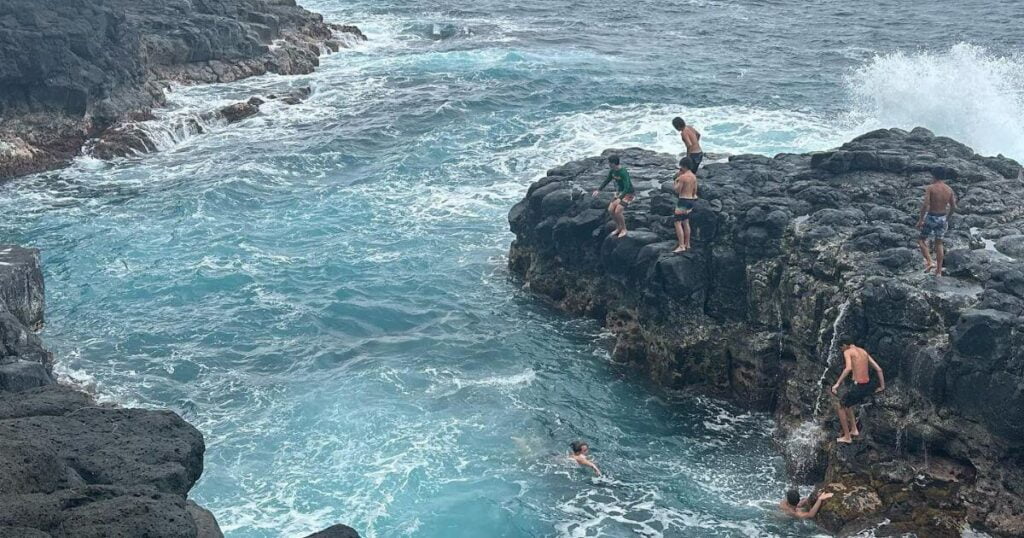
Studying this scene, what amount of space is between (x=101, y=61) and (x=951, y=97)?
102 ft

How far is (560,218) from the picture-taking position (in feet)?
81.4

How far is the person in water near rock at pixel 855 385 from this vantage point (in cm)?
1736

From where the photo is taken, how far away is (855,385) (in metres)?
17.5

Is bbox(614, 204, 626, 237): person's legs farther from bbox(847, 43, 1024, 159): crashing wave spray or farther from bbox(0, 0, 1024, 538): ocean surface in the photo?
bbox(847, 43, 1024, 159): crashing wave spray

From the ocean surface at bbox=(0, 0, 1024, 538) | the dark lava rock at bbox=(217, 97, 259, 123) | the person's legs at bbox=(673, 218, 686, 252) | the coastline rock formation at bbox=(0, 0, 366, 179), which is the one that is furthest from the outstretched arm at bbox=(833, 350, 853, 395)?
the dark lava rock at bbox=(217, 97, 259, 123)

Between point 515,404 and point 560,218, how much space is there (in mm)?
5560

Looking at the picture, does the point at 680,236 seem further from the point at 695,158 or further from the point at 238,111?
the point at 238,111

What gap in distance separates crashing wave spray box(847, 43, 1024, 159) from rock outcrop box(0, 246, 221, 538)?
29519 millimetres

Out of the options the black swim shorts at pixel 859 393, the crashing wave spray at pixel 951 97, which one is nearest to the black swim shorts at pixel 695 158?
the black swim shorts at pixel 859 393

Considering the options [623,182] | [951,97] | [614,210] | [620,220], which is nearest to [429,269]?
[614,210]

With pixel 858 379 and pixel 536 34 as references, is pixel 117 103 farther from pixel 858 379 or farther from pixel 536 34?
pixel 858 379

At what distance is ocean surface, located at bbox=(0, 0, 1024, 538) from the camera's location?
60.1 ft

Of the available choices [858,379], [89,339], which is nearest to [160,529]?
[858,379]

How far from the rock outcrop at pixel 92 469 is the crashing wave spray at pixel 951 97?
29.5 m
